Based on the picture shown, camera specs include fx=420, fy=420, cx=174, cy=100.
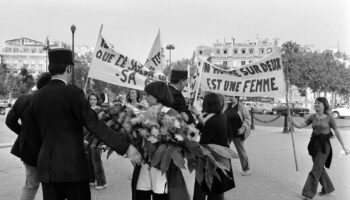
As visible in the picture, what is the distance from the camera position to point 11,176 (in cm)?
826

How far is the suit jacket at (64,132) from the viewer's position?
3.47 metres

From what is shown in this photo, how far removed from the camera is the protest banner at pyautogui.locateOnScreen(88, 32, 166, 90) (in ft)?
22.5

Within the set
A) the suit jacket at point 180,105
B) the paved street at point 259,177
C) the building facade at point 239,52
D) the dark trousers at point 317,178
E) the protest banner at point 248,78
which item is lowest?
the paved street at point 259,177

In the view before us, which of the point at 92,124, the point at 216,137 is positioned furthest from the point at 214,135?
the point at 92,124

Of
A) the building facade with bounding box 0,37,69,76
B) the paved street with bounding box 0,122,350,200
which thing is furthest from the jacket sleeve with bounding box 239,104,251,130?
the building facade with bounding box 0,37,69,76

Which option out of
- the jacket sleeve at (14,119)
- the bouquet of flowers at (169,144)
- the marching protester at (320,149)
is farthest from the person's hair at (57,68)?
the marching protester at (320,149)

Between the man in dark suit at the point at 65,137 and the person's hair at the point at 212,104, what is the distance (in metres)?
1.95

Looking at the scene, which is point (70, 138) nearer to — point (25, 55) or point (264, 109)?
point (264, 109)

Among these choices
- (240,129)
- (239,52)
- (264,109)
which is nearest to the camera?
(240,129)

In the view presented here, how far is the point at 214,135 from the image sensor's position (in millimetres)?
5176

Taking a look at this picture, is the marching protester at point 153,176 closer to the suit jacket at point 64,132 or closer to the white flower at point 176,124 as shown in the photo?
the white flower at point 176,124

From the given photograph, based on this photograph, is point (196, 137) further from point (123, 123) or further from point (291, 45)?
point (291, 45)

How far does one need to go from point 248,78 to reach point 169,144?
4633 millimetres

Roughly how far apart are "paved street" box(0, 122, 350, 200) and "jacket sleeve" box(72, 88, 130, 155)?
3174 millimetres
